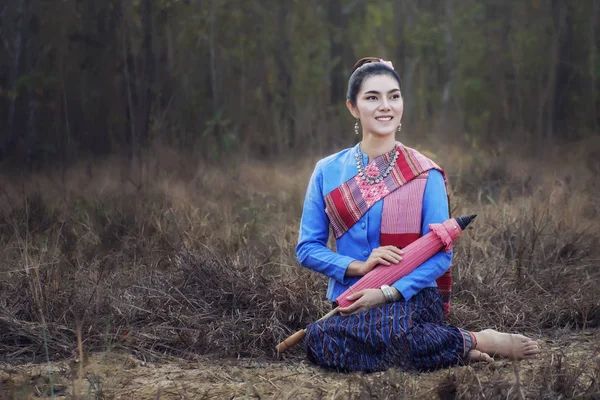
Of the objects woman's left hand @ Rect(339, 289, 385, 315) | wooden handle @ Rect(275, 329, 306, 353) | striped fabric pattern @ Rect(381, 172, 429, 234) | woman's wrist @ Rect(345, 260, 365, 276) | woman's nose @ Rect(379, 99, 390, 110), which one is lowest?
wooden handle @ Rect(275, 329, 306, 353)

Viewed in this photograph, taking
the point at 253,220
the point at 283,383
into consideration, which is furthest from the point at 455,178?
the point at 283,383

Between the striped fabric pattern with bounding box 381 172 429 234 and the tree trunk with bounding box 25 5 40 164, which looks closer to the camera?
the striped fabric pattern with bounding box 381 172 429 234

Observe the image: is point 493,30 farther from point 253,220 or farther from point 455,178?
point 253,220

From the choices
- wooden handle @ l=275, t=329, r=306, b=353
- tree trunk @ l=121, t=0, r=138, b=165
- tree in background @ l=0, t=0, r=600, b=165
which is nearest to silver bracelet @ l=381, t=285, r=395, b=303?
wooden handle @ l=275, t=329, r=306, b=353

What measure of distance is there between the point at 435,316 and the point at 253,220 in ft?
8.43

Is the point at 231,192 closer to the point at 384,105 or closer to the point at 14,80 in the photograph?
the point at 14,80

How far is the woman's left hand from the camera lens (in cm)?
373

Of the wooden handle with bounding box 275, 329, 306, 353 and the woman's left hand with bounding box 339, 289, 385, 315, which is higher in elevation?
the woman's left hand with bounding box 339, 289, 385, 315

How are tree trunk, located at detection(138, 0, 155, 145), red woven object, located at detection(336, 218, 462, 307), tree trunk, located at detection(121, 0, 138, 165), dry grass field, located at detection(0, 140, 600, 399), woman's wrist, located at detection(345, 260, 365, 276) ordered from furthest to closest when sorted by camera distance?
1. tree trunk, located at detection(138, 0, 155, 145)
2. tree trunk, located at detection(121, 0, 138, 165)
3. woman's wrist, located at detection(345, 260, 365, 276)
4. red woven object, located at detection(336, 218, 462, 307)
5. dry grass field, located at detection(0, 140, 600, 399)

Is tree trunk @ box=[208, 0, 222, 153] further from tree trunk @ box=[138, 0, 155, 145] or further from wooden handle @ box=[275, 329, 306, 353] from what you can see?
wooden handle @ box=[275, 329, 306, 353]

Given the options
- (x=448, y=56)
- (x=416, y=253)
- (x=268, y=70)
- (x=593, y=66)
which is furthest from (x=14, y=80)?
(x=448, y=56)

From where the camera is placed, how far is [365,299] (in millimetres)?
3734

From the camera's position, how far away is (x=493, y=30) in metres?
16.5

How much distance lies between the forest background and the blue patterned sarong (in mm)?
106
